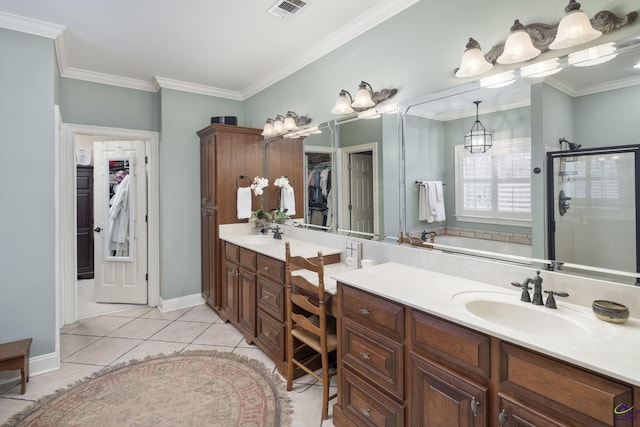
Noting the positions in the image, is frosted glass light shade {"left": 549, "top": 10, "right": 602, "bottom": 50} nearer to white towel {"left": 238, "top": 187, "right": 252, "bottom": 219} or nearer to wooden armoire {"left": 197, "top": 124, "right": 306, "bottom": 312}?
wooden armoire {"left": 197, "top": 124, "right": 306, "bottom": 312}

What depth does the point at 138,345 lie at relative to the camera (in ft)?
9.69

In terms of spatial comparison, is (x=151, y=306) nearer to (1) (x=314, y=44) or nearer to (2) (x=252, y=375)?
(2) (x=252, y=375)

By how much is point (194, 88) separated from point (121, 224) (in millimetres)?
1977

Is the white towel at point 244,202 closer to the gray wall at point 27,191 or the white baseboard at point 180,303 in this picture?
the white baseboard at point 180,303

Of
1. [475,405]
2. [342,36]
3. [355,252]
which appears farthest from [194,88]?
[475,405]

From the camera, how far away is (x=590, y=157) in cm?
138

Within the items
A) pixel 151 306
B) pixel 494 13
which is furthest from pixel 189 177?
pixel 494 13

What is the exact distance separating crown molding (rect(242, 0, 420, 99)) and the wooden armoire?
69cm

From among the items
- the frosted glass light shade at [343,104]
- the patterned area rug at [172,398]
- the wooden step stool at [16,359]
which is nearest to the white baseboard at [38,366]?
the wooden step stool at [16,359]

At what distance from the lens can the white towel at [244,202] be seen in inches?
141

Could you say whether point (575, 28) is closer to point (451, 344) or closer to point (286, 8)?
point (451, 344)

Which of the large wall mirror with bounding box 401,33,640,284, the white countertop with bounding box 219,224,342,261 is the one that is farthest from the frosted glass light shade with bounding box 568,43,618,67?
the white countertop with bounding box 219,224,342,261

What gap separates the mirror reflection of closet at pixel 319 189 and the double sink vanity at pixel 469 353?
844mm

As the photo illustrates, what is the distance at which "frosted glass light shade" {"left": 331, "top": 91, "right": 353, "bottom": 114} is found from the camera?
2508 mm
